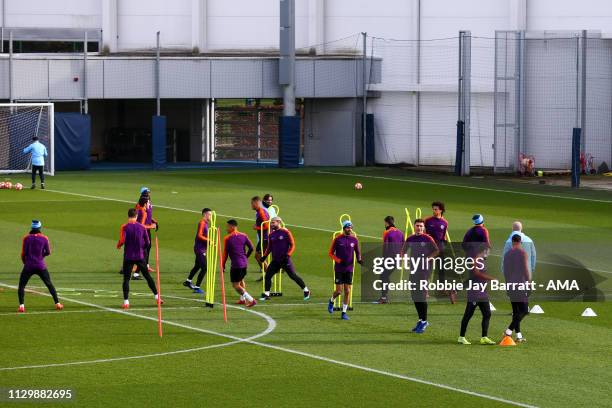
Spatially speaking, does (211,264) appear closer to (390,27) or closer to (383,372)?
(383,372)

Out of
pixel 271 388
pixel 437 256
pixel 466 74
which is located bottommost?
pixel 271 388

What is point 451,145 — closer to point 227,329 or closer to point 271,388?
point 227,329

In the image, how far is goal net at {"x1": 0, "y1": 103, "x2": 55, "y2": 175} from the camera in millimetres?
58406

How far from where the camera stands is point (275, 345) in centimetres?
2170

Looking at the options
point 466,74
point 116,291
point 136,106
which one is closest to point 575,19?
point 466,74

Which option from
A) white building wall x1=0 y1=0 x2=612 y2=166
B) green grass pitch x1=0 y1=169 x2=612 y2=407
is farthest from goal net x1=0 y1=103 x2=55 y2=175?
green grass pitch x1=0 y1=169 x2=612 y2=407

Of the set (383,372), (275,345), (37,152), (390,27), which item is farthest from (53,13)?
(383,372)

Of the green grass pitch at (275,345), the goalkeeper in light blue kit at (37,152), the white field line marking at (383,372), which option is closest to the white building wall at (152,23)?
the goalkeeper in light blue kit at (37,152)

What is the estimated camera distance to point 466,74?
200 ft

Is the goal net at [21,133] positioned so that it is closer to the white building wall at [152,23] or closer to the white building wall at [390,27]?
the white building wall at [390,27]

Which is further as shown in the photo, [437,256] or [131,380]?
[437,256]

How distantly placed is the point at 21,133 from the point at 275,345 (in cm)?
3961

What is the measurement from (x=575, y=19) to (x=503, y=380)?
45.7 m

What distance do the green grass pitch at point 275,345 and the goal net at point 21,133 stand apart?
19.5 metres
